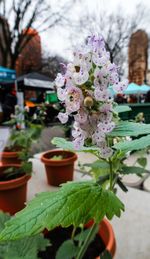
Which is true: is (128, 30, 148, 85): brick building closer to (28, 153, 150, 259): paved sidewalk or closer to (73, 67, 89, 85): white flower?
(28, 153, 150, 259): paved sidewalk

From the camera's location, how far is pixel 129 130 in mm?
463

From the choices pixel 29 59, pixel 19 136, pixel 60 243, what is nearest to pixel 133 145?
pixel 60 243

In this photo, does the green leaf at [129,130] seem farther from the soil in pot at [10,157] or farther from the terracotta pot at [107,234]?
the soil in pot at [10,157]

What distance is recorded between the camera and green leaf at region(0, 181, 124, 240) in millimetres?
421

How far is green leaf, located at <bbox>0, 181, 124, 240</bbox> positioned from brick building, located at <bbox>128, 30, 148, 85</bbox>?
16.9 m

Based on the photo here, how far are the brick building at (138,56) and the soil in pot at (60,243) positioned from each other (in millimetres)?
16546

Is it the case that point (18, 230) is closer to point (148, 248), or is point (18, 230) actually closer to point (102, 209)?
point (102, 209)

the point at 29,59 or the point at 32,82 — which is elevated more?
the point at 29,59

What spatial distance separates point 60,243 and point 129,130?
0.76 meters

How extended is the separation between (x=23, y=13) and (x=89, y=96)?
1394 centimetres

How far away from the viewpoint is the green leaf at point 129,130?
1.46ft

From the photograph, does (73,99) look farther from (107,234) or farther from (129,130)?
(107,234)

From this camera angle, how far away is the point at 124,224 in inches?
55.7

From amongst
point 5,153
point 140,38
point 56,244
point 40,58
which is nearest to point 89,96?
point 56,244
